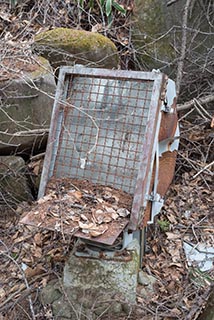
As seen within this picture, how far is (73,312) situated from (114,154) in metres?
1.12

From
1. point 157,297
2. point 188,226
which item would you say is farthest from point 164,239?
point 157,297

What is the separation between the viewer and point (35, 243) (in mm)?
3525

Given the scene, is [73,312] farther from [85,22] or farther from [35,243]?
[85,22]

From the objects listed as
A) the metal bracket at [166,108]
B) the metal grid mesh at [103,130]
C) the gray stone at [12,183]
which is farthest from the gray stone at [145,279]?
the gray stone at [12,183]

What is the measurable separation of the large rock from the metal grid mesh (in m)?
1.07

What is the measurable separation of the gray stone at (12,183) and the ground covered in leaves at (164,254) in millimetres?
132

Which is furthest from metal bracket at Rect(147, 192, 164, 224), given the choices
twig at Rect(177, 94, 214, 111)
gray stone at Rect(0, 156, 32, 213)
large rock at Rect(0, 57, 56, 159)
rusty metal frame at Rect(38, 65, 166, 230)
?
twig at Rect(177, 94, 214, 111)

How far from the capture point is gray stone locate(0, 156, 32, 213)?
3834 millimetres

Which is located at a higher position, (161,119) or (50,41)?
(50,41)

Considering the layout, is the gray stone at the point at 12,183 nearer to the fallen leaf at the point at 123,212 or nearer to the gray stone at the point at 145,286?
the gray stone at the point at 145,286

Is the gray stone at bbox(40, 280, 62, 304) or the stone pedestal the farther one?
the gray stone at bbox(40, 280, 62, 304)

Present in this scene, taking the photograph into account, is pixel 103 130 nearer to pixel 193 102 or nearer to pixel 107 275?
pixel 107 275

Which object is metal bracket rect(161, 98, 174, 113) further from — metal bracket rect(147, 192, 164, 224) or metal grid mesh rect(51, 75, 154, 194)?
metal bracket rect(147, 192, 164, 224)

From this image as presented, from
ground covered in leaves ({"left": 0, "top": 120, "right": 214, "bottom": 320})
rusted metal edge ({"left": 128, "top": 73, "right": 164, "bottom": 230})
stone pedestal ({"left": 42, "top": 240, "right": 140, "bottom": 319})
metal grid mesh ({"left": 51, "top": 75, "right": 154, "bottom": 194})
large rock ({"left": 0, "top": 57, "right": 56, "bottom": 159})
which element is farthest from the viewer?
large rock ({"left": 0, "top": 57, "right": 56, "bottom": 159})
